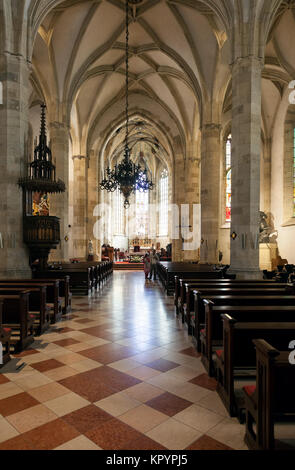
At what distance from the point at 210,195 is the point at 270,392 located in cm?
1369

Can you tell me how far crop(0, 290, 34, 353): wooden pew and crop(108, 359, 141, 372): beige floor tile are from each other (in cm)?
153

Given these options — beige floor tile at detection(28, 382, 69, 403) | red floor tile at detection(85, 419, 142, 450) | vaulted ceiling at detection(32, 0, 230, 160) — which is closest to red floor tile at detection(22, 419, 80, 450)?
red floor tile at detection(85, 419, 142, 450)

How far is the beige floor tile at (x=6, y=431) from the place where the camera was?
2.59 metres

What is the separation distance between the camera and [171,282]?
10.5m

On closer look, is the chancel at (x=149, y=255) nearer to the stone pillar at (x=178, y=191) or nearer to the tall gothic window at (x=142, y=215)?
the stone pillar at (x=178, y=191)

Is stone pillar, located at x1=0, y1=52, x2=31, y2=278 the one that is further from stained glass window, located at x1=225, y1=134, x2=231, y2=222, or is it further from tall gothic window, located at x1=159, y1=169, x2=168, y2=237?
tall gothic window, located at x1=159, y1=169, x2=168, y2=237

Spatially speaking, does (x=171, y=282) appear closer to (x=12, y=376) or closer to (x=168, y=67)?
(x=12, y=376)

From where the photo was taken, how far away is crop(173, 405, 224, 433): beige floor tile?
109 inches

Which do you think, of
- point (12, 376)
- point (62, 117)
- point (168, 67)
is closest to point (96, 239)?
point (62, 117)

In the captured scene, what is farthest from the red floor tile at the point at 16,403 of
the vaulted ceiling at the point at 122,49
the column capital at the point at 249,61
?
the vaulted ceiling at the point at 122,49

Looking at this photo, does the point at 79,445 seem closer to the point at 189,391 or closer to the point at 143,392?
the point at 143,392

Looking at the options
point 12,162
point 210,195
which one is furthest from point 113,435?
point 210,195

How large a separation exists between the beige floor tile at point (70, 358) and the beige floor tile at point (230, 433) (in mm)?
2253
